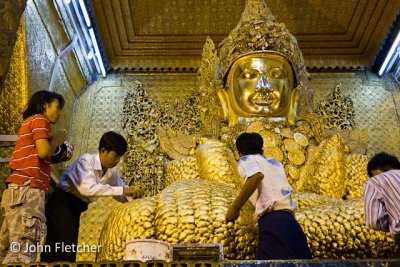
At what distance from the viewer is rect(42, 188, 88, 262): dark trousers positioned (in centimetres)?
202

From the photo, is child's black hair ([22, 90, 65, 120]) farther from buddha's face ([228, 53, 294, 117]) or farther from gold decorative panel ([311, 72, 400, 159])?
gold decorative panel ([311, 72, 400, 159])

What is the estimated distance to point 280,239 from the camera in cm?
165

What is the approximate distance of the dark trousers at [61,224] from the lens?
202cm

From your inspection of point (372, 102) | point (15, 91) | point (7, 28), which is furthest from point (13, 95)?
point (372, 102)

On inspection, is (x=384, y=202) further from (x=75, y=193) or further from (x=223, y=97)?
(x=223, y=97)

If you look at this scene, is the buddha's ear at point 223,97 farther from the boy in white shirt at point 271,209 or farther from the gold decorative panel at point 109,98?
the boy in white shirt at point 271,209

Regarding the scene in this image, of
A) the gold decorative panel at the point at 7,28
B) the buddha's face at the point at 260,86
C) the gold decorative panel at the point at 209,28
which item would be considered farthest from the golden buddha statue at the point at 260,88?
the gold decorative panel at the point at 7,28

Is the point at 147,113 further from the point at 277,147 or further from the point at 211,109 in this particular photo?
the point at 277,147

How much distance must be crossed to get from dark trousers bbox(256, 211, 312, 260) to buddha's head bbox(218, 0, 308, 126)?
1.63 m

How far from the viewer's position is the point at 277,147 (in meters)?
3.07

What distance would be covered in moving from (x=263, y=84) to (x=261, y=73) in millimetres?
86

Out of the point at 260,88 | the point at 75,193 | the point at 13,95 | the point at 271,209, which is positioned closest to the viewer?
the point at 271,209

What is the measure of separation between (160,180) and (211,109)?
70 centimetres

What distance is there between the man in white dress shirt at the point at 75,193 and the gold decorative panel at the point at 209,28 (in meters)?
2.10
